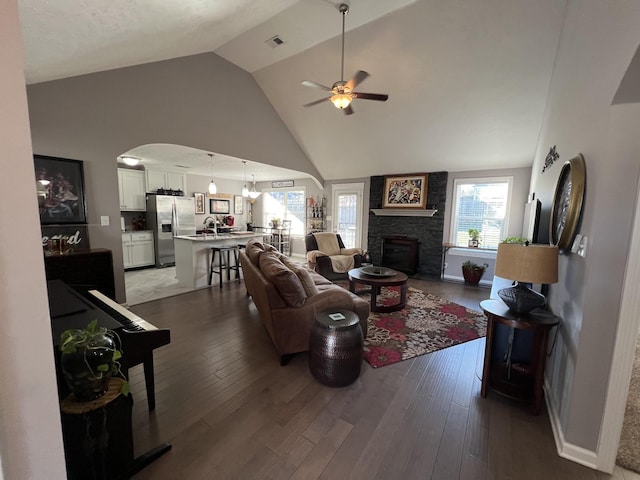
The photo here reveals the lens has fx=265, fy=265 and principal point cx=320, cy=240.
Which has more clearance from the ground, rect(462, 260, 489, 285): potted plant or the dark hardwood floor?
rect(462, 260, 489, 285): potted plant

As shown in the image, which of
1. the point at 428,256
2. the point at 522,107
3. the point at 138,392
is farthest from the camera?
the point at 428,256

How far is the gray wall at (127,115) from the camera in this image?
3100mm

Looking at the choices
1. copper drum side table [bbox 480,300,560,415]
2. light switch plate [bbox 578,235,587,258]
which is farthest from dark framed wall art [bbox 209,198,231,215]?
light switch plate [bbox 578,235,587,258]

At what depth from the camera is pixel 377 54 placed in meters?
3.78

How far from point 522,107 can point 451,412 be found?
4.30 meters

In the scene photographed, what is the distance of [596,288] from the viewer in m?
1.47

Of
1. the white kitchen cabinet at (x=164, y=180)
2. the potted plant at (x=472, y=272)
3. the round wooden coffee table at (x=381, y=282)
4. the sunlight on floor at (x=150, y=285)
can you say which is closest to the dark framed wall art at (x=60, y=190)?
the sunlight on floor at (x=150, y=285)

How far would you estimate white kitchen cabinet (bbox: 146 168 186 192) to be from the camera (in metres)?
6.43

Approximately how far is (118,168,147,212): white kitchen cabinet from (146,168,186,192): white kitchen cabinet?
0.53ft

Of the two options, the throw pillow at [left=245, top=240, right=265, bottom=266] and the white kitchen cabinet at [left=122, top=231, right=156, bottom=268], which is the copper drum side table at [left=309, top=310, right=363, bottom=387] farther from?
the white kitchen cabinet at [left=122, top=231, right=156, bottom=268]

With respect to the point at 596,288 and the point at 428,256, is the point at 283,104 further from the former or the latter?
the point at 596,288

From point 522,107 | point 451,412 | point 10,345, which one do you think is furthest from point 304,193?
point 10,345

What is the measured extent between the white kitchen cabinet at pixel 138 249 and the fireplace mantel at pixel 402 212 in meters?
5.57

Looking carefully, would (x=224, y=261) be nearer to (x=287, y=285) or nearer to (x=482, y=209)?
(x=287, y=285)
